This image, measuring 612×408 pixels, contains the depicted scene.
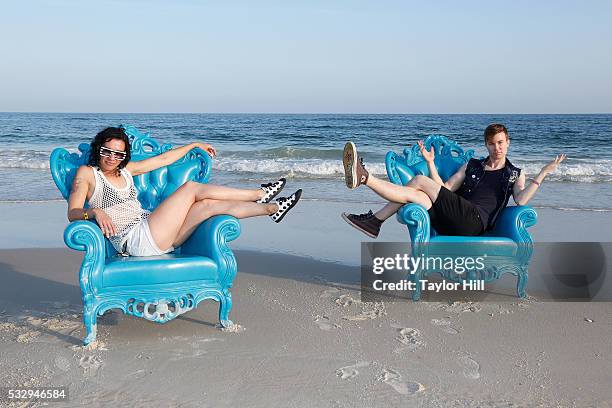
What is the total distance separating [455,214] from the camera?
4.07m

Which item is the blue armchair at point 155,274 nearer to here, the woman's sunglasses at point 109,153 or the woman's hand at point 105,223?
the woman's hand at point 105,223

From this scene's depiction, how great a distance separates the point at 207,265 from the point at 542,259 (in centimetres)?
297

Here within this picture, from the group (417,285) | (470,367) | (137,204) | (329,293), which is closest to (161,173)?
(137,204)

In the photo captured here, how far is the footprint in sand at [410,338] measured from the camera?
3227mm

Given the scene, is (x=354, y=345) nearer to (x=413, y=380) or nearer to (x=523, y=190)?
(x=413, y=380)

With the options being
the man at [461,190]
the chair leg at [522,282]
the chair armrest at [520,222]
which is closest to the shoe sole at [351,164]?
the man at [461,190]

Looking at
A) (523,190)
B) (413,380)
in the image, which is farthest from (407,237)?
(413,380)

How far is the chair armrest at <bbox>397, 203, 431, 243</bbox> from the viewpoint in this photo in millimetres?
3986

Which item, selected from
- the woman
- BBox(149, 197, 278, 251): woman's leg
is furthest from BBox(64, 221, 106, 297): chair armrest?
BBox(149, 197, 278, 251): woman's leg

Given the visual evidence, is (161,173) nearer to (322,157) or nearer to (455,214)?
(455,214)

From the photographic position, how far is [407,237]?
5.81 m

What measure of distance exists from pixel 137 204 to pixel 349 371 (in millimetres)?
1684

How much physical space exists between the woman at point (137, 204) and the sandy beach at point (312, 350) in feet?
1.62

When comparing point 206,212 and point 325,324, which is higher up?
point 206,212
